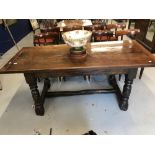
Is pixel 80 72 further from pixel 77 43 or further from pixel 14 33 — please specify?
pixel 14 33

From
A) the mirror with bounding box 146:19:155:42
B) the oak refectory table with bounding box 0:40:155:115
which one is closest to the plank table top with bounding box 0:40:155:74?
the oak refectory table with bounding box 0:40:155:115

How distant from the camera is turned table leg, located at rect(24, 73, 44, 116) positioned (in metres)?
1.80

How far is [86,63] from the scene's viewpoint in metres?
1.68

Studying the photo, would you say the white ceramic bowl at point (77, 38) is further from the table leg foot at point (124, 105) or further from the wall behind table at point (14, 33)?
the wall behind table at point (14, 33)

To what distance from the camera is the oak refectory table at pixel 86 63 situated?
1618 millimetres

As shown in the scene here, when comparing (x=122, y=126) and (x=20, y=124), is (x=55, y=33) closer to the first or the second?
(x=20, y=124)

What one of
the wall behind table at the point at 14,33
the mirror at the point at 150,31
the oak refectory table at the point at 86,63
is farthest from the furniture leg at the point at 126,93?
the wall behind table at the point at 14,33

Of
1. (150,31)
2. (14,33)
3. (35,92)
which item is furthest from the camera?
(14,33)

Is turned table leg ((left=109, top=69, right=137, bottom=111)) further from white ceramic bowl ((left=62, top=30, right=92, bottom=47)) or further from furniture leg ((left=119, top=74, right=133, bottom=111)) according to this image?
white ceramic bowl ((left=62, top=30, right=92, bottom=47))

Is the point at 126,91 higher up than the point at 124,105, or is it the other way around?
the point at 126,91

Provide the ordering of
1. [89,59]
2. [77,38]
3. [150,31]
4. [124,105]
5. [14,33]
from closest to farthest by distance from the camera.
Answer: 1. [77,38]
2. [89,59]
3. [124,105]
4. [150,31]
5. [14,33]

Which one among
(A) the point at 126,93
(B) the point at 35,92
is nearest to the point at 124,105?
(A) the point at 126,93

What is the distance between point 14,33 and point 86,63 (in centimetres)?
420

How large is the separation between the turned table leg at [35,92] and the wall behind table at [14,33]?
278cm
